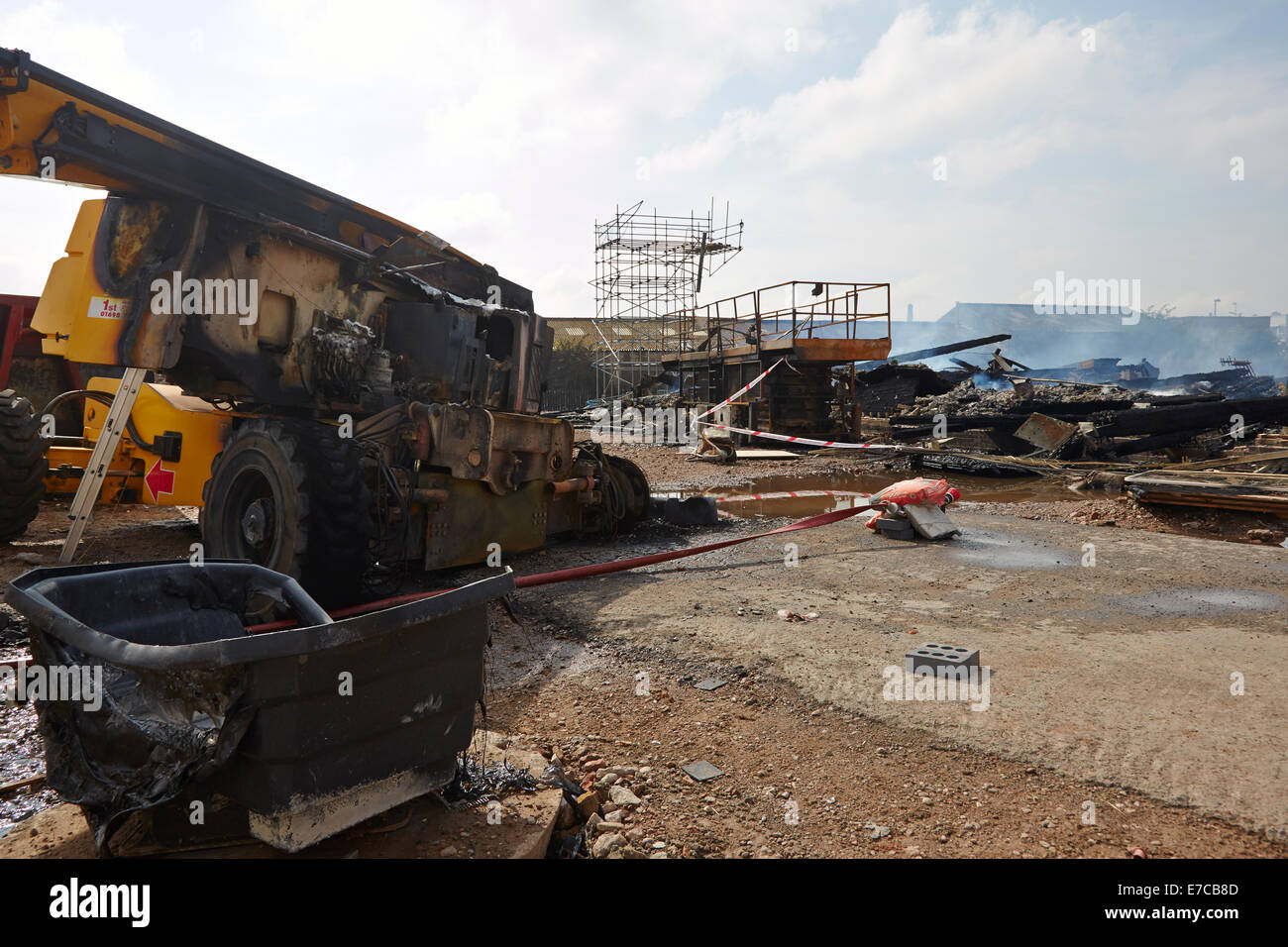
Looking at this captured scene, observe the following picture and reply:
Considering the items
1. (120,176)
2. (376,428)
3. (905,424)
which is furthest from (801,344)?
(120,176)

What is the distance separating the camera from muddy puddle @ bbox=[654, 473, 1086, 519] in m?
10.6

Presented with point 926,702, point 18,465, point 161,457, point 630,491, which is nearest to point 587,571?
point 630,491

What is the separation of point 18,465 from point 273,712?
610 centimetres

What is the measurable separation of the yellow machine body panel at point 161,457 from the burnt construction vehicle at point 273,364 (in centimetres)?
2

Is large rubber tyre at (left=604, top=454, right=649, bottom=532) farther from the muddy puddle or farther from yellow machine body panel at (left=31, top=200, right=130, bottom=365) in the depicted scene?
yellow machine body panel at (left=31, top=200, right=130, bottom=365)

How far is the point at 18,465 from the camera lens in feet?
21.0

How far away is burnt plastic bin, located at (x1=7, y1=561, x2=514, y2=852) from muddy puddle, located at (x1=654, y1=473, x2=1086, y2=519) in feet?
24.5

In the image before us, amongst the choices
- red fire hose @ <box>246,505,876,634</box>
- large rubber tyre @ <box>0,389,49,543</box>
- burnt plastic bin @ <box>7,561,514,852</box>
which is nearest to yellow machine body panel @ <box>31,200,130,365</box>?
→ large rubber tyre @ <box>0,389,49,543</box>

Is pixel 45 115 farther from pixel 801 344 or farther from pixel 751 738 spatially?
pixel 801 344

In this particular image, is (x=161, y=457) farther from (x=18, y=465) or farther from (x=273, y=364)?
(x=273, y=364)

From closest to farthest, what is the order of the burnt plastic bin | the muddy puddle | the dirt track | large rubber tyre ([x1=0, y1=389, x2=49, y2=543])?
1. the burnt plastic bin
2. the dirt track
3. large rubber tyre ([x1=0, y1=389, x2=49, y2=543])
4. the muddy puddle

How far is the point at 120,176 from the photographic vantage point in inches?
192

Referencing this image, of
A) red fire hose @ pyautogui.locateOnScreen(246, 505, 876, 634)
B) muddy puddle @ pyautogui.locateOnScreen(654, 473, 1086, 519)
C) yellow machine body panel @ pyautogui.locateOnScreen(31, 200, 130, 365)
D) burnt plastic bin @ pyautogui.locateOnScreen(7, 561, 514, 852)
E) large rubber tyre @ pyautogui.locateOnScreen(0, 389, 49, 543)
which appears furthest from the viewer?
muddy puddle @ pyautogui.locateOnScreen(654, 473, 1086, 519)

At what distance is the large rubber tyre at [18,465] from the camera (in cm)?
637
